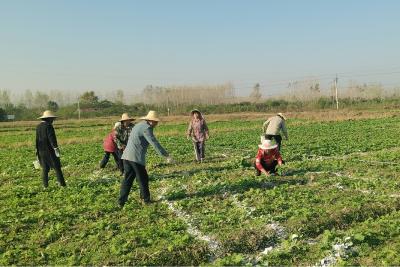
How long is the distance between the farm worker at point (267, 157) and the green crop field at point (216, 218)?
31cm

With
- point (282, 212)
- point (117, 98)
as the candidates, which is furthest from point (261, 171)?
point (117, 98)

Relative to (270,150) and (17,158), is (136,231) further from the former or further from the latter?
(17,158)

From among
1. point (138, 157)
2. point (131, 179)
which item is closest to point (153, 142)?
point (138, 157)

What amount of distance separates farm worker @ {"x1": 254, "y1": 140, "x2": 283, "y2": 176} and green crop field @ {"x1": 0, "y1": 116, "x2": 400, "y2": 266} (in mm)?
306

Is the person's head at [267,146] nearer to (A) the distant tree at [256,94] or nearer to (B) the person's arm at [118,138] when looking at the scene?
(B) the person's arm at [118,138]

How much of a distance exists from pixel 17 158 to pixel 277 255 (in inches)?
671

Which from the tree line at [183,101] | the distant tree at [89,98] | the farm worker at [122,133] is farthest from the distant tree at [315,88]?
the farm worker at [122,133]

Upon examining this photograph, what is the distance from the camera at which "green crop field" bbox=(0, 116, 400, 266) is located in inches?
254

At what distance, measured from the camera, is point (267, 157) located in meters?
11.6

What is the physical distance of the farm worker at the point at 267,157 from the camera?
11.6 metres

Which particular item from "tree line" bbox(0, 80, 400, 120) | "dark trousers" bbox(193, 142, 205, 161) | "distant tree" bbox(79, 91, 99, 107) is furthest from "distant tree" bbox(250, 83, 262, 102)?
"dark trousers" bbox(193, 142, 205, 161)

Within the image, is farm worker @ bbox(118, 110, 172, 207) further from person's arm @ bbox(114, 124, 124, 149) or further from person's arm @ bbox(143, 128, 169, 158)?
person's arm @ bbox(114, 124, 124, 149)

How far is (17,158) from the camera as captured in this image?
20266 millimetres

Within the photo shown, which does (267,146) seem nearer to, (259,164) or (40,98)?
(259,164)
